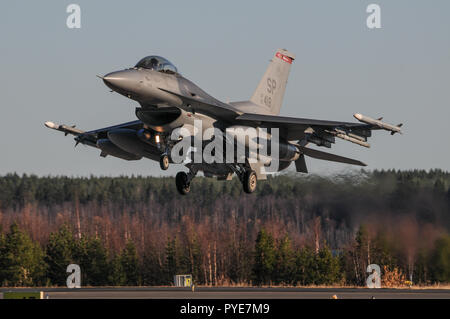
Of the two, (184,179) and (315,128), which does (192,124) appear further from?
(315,128)

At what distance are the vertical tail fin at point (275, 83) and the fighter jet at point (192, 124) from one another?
44 mm

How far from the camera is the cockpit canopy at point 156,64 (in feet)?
78.4

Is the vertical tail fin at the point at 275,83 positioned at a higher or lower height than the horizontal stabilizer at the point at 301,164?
higher

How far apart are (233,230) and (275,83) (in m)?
37.0

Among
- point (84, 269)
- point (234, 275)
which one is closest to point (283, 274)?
point (234, 275)

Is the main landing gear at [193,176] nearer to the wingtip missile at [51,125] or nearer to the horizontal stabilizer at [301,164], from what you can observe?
the horizontal stabilizer at [301,164]

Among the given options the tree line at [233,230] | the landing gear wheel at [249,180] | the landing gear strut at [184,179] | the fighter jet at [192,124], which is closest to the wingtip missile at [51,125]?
the fighter jet at [192,124]

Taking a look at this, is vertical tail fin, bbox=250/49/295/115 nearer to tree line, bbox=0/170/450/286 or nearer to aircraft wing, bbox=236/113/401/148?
aircraft wing, bbox=236/113/401/148

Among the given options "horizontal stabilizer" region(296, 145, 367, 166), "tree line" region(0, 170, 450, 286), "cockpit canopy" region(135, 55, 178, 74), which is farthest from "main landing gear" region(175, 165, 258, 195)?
"tree line" region(0, 170, 450, 286)

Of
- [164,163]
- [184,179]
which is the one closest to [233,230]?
[184,179]

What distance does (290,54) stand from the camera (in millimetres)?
33031

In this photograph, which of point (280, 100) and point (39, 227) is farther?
point (39, 227)

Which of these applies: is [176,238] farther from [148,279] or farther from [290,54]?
[290,54]

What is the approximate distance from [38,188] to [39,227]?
19.5 m
